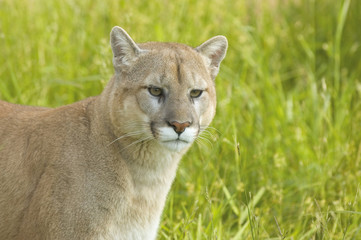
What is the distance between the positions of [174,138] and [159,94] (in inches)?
11.4

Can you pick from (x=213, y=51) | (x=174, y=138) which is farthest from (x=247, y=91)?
(x=174, y=138)

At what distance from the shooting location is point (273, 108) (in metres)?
5.96

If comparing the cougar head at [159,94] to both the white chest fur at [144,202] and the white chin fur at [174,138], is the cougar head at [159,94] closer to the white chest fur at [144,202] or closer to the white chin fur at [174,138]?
the white chin fur at [174,138]

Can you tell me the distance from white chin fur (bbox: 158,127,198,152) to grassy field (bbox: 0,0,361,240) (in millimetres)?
422

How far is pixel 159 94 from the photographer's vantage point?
390 cm

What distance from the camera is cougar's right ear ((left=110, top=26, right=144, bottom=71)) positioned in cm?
408

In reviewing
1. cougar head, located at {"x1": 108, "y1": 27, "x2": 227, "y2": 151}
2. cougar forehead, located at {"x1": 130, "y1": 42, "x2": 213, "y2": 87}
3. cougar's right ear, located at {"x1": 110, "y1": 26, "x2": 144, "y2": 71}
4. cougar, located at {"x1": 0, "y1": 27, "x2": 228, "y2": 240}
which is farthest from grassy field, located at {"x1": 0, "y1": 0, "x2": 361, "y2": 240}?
cougar's right ear, located at {"x1": 110, "y1": 26, "x2": 144, "y2": 71}

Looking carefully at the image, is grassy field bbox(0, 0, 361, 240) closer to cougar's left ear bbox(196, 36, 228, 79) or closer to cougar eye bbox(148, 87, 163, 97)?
cougar's left ear bbox(196, 36, 228, 79)

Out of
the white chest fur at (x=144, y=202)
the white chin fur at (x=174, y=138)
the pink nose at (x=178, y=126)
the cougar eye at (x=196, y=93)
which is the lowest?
the white chest fur at (x=144, y=202)

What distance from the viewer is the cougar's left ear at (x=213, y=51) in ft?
14.3

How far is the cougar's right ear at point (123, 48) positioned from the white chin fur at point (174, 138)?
0.55 metres

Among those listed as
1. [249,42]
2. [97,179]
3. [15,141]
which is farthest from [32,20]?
[97,179]

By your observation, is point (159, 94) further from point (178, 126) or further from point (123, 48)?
point (123, 48)

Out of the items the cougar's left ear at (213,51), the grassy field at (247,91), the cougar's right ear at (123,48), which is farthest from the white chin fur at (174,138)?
the cougar's left ear at (213,51)
